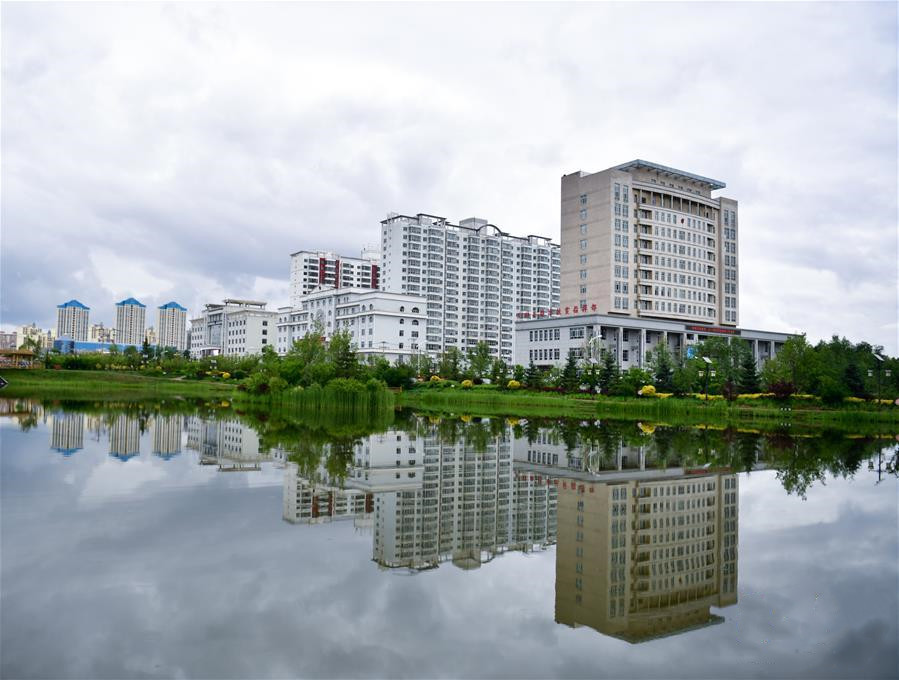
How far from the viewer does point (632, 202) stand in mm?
58188

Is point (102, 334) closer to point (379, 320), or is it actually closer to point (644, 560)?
point (379, 320)

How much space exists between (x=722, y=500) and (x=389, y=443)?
11246mm

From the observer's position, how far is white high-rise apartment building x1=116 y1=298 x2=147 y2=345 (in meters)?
169

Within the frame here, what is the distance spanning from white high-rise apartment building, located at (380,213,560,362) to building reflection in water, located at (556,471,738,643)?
73.8m

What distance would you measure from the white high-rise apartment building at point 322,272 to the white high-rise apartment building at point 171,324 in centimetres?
7567

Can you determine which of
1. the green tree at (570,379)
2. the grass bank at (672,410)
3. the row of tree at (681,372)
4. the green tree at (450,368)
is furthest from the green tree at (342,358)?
the green tree at (570,379)

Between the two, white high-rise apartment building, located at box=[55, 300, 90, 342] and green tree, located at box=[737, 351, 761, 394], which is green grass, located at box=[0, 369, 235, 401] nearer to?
green tree, located at box=[737, 351, 761, 394]

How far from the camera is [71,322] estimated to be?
6713 inches

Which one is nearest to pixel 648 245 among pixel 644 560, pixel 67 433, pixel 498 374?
pixel 498 374

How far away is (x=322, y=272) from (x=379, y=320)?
101ft

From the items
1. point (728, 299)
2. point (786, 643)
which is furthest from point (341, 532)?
point (728, 299)

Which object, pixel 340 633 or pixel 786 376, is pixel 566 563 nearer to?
pixel 340 633

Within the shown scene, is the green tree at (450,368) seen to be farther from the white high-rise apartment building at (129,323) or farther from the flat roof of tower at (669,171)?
the white high-rise apartment building at (129,323)

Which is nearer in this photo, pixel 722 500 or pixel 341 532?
pixel 341 532
